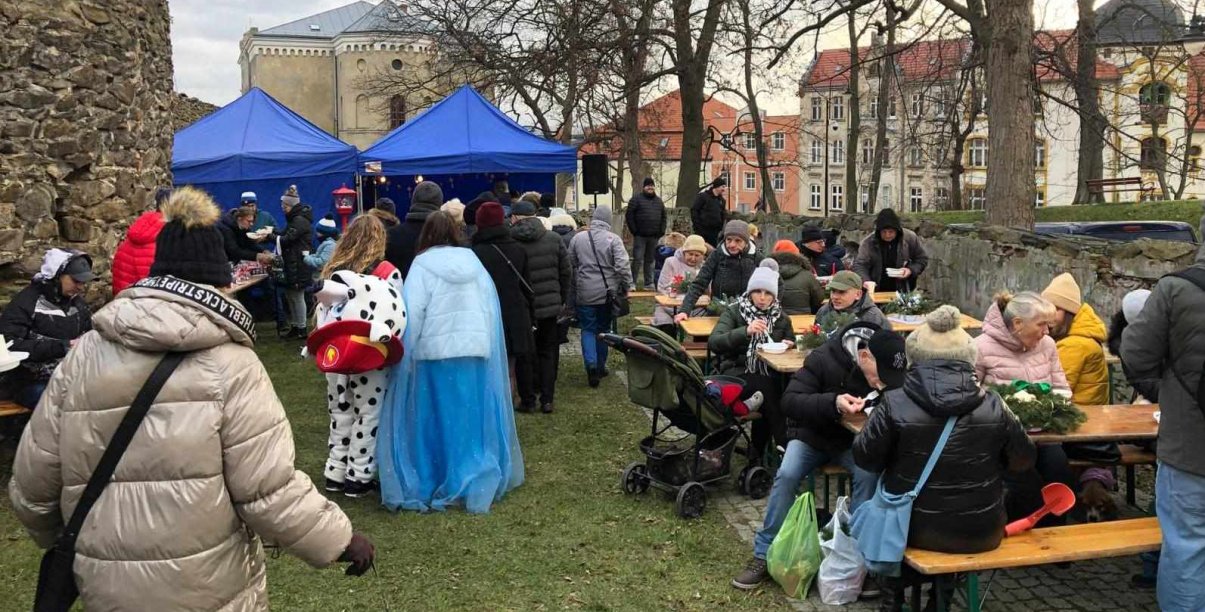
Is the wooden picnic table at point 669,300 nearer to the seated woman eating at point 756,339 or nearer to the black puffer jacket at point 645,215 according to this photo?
the seated woman eating at point 756,339

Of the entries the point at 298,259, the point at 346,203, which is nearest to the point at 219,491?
the point at 298,259

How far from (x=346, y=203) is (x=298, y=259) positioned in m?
1.44

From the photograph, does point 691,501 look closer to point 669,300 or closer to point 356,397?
point 356,397

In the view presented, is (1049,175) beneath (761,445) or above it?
above

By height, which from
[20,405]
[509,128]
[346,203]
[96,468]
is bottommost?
[20,405]

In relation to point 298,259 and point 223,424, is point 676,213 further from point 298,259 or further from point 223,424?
point 223,424

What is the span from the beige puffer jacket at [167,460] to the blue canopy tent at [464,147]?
11752 millimetres

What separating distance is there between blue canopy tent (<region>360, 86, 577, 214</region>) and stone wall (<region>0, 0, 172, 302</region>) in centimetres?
Answer: 601

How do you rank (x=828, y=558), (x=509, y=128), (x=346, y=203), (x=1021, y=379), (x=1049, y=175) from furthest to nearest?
(x=1049, y=175), (x=509, y=128), (x=346, y=203), (x=1021, y=379), (x=828, y=558)

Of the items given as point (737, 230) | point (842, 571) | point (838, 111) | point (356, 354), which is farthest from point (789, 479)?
point (838, 111)

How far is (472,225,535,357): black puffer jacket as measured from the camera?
7.95m

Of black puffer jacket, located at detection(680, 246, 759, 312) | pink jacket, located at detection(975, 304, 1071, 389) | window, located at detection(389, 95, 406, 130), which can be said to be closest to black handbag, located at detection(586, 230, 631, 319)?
black puffer jacket, located at detection(680, 246, 759, 312)

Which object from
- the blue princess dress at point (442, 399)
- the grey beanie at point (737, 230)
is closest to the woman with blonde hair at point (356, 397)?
the blue princess dress at point (442, 399)

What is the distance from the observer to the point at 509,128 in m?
15.4
